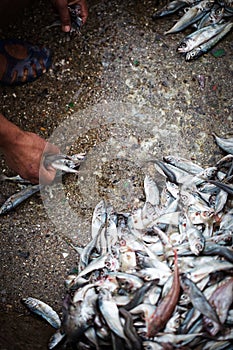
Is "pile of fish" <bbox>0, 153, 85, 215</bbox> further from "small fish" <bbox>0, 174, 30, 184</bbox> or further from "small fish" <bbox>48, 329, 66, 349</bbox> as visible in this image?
"small fish" <bbox>48, 329, 66, 349</bbox>

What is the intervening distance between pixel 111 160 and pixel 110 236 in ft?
1.54

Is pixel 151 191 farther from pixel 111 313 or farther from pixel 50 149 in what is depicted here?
pixel 111 313

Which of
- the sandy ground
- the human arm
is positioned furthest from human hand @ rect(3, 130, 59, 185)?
the sandy ground

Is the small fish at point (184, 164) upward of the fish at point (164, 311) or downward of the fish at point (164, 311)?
upward

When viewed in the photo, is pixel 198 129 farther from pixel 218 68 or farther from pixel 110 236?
pixel 110 236

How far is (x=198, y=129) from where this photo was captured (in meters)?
2.79

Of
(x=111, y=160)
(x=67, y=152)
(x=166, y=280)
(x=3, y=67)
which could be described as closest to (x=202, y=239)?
(x=166, y=280)

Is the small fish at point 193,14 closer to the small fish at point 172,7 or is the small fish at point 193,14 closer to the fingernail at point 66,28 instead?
the small fish at point 172,7

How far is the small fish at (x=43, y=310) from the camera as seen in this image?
8.11ft

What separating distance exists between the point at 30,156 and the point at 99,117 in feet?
1.67

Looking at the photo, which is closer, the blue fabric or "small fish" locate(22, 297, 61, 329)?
"small fish" locate(22, 297, 61, 329)

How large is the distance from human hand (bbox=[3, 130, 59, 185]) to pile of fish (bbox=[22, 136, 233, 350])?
0.35 meters

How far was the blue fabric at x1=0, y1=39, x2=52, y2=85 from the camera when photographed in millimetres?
2857

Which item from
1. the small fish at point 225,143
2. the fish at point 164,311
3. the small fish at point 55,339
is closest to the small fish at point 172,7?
the small fish at point 225,143
